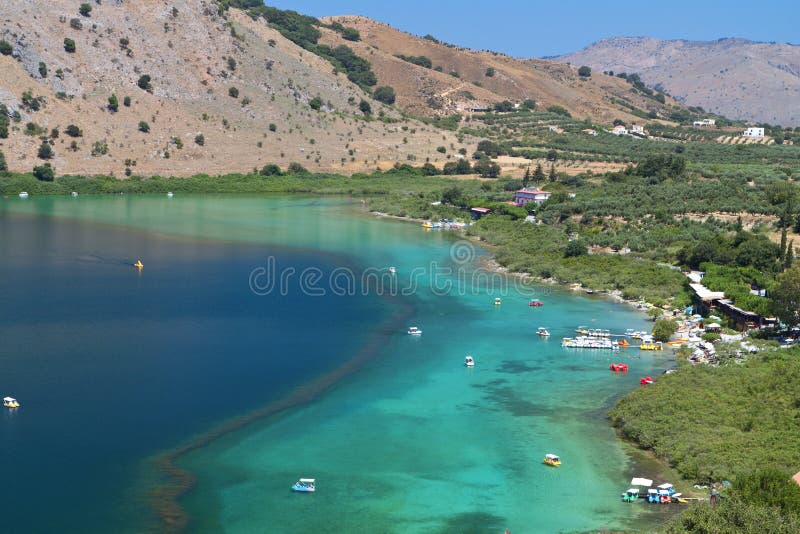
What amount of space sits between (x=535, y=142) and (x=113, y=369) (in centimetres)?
10659

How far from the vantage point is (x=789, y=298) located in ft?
146

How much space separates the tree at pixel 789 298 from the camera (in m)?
44.1

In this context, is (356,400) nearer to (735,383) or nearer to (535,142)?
(735,383)

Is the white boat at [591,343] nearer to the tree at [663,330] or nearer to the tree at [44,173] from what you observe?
the tree at [663,330]

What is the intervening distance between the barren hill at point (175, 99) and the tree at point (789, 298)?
83120mm

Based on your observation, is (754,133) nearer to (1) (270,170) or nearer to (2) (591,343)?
(1) (270,170)

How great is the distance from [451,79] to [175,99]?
62956 mm

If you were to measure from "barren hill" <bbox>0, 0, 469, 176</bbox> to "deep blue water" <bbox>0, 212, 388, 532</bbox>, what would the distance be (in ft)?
139

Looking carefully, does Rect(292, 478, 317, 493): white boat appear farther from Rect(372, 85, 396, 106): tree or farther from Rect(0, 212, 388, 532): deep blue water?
Rect(372, 85, 396, 106): tree

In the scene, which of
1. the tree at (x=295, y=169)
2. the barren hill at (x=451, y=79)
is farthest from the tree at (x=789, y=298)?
the barren hill at (x=451, y=79)

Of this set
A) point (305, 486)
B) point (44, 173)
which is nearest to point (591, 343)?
point (305, 486)

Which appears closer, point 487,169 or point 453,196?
point 453,196

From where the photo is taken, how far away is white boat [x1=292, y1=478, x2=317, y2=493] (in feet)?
98.4

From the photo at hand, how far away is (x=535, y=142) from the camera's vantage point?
140 m
